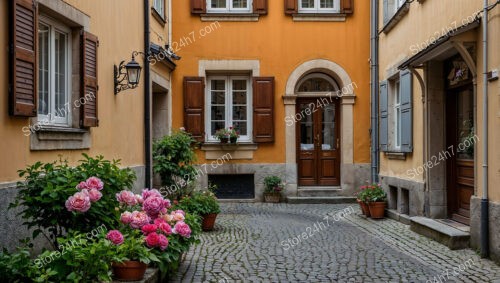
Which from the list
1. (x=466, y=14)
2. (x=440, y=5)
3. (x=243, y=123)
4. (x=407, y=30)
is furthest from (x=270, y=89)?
(x=466, y=14)

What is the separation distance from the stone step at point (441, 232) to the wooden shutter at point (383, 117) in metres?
3.10

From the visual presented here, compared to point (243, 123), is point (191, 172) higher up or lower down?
lower down

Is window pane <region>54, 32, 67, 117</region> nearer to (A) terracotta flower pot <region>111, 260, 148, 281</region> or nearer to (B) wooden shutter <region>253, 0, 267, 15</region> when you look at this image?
(A) terracotta flower pot <region>111, 260, 148, 281</region>

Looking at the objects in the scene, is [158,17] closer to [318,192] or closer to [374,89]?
[374,89]

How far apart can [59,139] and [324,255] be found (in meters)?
3.65

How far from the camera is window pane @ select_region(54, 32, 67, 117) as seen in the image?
701cm

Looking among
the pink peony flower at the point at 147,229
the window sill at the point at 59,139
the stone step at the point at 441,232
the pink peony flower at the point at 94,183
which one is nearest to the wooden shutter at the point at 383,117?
the stone step at the point at 441,232

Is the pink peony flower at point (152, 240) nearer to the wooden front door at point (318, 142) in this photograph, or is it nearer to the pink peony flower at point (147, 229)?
the pink peony flower at point (147, 229)

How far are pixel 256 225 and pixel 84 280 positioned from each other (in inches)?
255

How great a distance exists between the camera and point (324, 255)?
7.78 m

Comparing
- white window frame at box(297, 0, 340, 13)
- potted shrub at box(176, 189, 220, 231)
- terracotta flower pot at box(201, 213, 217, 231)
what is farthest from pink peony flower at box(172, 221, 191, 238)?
white window frame at box(297, 0, 340, 13)

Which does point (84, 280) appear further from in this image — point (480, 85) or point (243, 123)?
point (243, 123)

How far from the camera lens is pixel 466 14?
8.18m

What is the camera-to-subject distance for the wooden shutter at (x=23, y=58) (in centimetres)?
538
